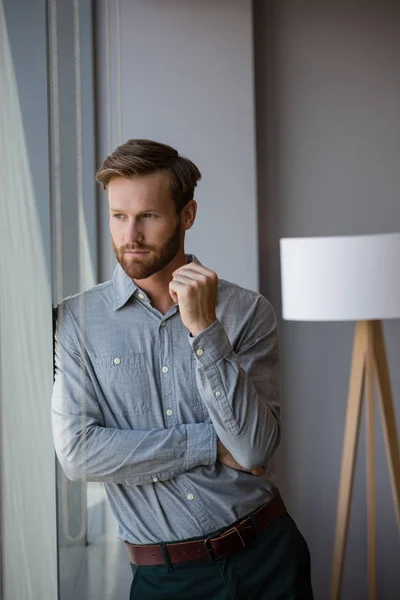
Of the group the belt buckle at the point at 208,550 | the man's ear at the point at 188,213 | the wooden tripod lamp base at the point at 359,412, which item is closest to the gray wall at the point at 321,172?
the wooden tripod lamp base at the point at 359,412

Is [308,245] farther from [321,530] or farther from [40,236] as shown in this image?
[40,236]

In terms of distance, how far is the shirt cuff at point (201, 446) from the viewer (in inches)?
43.6

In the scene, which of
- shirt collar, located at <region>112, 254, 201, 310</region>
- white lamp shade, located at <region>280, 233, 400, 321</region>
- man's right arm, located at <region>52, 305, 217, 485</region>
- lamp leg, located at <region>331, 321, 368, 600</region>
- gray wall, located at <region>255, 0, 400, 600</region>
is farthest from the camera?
gray wall, located at <region>255, 0, 400, 600</region>

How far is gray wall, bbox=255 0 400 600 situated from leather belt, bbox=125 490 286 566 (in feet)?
3.79

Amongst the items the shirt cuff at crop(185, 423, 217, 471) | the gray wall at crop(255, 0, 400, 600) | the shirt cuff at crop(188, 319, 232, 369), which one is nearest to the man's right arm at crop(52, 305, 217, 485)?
the shirt cuff at crop(185, 423, 217, 471)

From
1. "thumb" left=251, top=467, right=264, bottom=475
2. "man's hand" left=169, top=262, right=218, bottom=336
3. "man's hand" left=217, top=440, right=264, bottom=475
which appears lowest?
"thumb" left=251, top=467, right=264, bottom=475

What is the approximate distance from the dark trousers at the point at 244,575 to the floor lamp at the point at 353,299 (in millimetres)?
807

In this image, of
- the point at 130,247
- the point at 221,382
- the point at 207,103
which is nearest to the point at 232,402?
the point at 221,382

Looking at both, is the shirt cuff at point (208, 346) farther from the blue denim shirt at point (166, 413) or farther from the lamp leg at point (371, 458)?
the lamp leg at point (371, 458)

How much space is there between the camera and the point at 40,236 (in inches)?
30.9

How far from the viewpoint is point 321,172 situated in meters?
2.31

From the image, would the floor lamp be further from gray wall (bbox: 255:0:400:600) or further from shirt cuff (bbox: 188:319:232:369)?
shirt cuff (bbox: 188:319:232:369)

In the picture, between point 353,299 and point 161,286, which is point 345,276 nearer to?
point 353,299

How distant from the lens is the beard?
1.12 m
